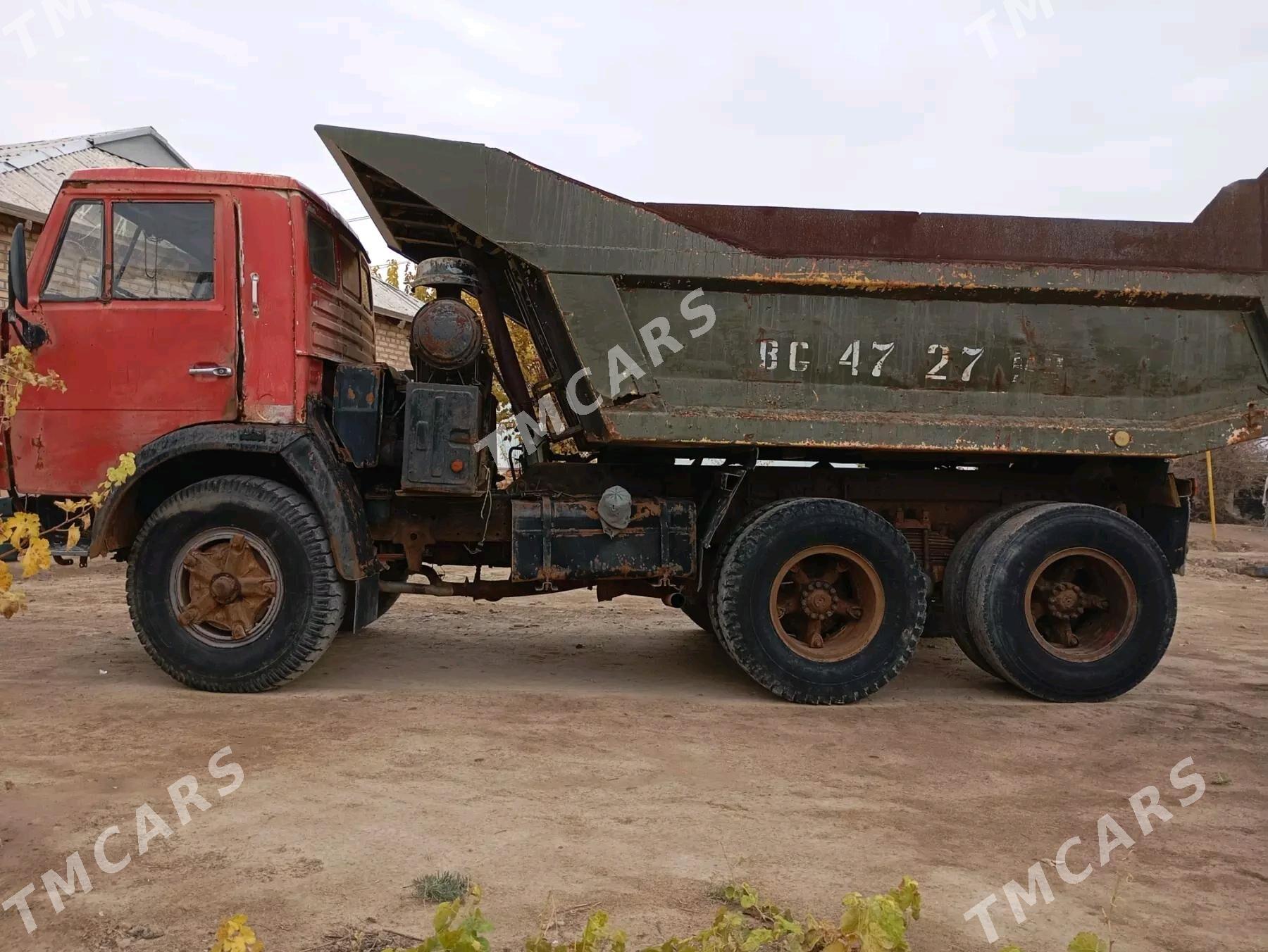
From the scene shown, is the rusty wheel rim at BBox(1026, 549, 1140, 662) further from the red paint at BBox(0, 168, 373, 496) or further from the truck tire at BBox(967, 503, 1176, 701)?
the red paint at BBox(0, 168, 373, 496)

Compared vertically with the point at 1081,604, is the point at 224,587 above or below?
above

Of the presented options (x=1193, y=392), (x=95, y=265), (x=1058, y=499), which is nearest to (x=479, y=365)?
(x=95, y=265)

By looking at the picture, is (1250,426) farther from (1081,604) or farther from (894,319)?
(894,319)

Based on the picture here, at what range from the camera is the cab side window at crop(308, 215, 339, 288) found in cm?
499

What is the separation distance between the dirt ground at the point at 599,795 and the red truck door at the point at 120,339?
128cm

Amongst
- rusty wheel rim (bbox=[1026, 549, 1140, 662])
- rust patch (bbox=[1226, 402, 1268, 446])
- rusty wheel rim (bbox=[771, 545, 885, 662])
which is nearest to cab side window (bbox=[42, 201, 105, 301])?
rusty wheel rim (bbox=[771, 545, 885, 662])

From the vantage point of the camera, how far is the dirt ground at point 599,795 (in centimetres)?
258

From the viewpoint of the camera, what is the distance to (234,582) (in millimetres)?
4746

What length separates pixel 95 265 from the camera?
188 inches

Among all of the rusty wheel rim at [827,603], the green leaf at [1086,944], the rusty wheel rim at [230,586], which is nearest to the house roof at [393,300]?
the rusty wheel rim at [230,586]

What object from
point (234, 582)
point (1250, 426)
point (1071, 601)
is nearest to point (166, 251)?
point (234, 582)

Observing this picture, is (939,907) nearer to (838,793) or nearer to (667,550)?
(838,793)

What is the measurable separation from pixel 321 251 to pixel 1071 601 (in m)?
4.62

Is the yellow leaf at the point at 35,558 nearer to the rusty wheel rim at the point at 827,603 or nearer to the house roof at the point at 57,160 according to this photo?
the rusty wheel rim at the point at 827,603
